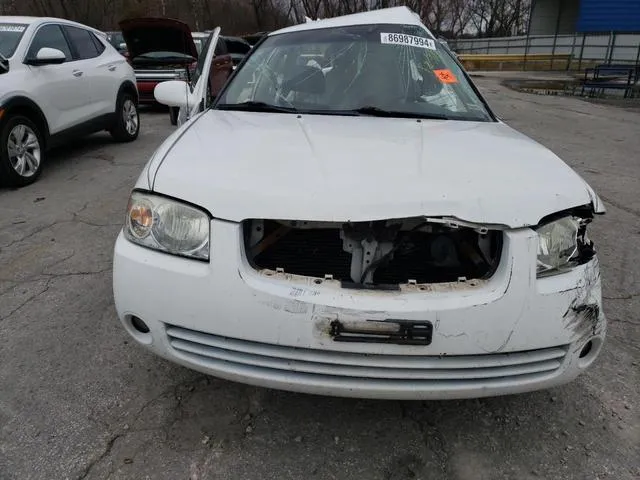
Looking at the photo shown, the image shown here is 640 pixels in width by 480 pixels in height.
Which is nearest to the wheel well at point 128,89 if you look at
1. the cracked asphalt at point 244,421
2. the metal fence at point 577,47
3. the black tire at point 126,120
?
the black tire at point 126,120

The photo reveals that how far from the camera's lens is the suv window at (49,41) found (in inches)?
215

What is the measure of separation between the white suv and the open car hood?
2.59 metres

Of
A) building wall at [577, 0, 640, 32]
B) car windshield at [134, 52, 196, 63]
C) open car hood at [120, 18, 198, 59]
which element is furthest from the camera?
building wall at [577, 0, 640, 32]

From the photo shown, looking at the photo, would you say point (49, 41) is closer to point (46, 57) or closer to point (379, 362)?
point (46, 57)

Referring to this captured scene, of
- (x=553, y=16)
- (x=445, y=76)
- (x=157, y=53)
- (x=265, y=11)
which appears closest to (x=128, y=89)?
(x=157, y=53)

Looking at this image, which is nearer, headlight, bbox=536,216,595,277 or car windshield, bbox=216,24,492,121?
headlight, bbox=536,216,595,277

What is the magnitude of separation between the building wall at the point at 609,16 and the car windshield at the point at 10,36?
802 inches

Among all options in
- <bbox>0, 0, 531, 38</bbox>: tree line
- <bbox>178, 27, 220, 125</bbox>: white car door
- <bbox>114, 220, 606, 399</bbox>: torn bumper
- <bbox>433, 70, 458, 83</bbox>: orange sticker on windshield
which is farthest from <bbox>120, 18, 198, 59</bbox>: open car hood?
<bbox>0, 0, 531, 38</bbox>: tree line

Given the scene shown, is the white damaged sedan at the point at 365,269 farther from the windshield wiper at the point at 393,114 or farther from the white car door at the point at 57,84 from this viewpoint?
the white car door at the point at 57,84

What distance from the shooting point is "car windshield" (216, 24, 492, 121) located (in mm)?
2814

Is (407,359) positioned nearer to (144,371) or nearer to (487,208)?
(487,208)

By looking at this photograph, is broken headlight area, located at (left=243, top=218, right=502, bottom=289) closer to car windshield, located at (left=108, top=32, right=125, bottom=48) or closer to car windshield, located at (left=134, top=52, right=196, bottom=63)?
car windshield, located at (left=134, top=52, right=196, bottom=63)

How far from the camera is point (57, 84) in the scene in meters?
5.63

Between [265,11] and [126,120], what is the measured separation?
32412mm
